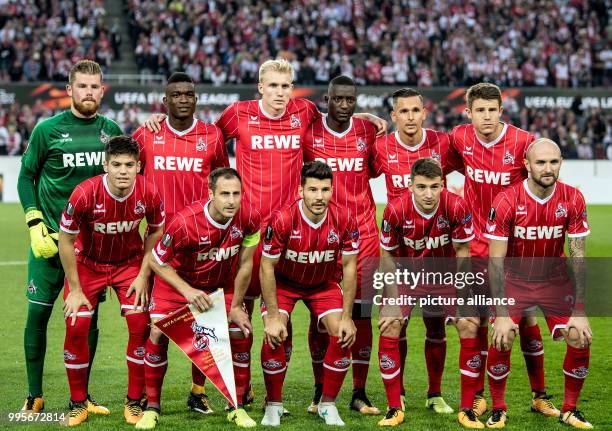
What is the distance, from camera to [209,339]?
22.2 feet

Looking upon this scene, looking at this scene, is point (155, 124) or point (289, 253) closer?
point (289, 253)

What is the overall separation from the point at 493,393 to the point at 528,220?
1.24m

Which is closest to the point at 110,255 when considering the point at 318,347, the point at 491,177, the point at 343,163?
the point at 318,347

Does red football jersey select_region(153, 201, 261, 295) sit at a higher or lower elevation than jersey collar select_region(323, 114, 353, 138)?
lower

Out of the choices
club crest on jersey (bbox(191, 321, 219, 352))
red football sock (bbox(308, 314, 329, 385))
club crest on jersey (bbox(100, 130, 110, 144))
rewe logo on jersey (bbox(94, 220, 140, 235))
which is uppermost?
club crest on jersey (bbox(100, 130, 110, 144))

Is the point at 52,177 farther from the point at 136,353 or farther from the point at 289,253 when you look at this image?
the point at 289,253

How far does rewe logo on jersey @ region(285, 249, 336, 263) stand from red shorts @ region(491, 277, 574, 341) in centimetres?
127

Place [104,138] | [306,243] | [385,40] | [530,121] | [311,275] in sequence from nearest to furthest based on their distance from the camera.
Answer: [306,243] → [311,275] → [104,138] → [530,121] → [385,40]

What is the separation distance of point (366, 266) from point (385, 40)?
23955 millimetres

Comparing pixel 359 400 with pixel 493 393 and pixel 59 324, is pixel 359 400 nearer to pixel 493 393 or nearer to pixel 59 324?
pixel 493 393

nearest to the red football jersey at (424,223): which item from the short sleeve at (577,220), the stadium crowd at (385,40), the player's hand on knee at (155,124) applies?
the short sleeve at (577,220)

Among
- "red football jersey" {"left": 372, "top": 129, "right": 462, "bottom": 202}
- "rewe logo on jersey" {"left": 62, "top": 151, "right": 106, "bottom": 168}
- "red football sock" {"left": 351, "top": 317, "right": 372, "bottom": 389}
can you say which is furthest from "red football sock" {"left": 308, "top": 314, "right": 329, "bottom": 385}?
"rewe logo on jersey" {"left": 62, "top": 151, "right": 106, "bottom": 168}

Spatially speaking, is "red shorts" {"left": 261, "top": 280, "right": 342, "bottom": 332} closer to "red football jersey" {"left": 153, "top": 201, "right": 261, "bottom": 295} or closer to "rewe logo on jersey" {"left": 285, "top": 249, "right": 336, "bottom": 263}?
"rewe logo on jersey" {"left": 285, "top": 249, "right": 336, "bottom": 263}

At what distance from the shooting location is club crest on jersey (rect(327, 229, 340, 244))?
6.94 meters
